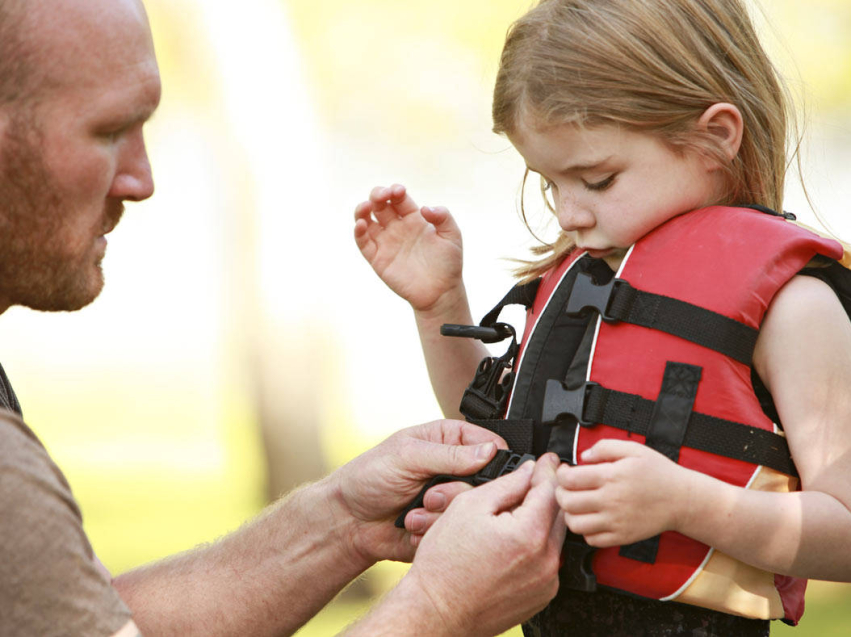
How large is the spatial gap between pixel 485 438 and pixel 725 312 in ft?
2.39

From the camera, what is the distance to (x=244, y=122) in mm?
8156

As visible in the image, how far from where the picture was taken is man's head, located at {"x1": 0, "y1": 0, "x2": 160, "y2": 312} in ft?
7.80

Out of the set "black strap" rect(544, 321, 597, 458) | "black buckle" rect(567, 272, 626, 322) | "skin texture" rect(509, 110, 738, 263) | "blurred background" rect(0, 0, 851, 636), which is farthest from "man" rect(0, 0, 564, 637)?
"blurred background" rect(0, 0, 851, 636)

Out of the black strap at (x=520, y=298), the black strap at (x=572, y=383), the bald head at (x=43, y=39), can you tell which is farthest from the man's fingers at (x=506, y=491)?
the bald head at (x=43, y=39)

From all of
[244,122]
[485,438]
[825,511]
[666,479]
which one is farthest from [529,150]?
[244,122]

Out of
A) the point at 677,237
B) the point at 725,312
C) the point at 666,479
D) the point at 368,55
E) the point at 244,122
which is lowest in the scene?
the point at 666,479

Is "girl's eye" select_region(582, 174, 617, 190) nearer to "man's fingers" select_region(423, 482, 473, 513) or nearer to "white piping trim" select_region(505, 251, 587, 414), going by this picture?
"white piping trim" select_region(505, 251, 587, 414)

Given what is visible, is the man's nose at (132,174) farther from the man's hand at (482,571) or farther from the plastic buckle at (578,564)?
the plastic buckle at (578,564)

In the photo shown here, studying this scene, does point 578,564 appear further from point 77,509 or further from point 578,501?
point 77,509

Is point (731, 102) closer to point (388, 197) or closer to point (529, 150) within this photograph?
point (529, 150)

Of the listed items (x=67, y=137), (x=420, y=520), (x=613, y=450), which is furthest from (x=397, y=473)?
(x=67, y=137)

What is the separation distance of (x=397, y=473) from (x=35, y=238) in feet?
3.84

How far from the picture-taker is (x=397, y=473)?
9.14 feet

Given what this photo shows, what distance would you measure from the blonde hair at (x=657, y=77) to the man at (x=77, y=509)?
0.93 meters
